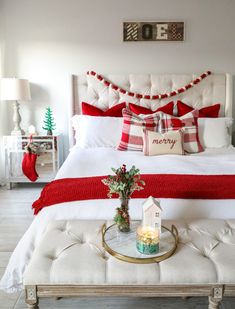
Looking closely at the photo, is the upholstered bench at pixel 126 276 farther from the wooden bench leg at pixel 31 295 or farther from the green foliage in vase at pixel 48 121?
the green foliage in vase at pixel 48 121

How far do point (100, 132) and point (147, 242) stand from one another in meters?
1.89

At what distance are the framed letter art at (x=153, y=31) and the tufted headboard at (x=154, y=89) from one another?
448 millimetres

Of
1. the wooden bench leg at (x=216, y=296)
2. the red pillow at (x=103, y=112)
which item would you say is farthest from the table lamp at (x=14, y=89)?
the wooden bench leg at (x=216, y=296)

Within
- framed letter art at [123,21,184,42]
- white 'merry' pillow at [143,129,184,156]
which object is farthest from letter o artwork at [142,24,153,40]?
white 'merry' pillow at [143,129,184,156]

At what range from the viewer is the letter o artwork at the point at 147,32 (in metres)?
3.43

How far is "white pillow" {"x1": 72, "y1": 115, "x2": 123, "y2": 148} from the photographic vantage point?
3.03 metres

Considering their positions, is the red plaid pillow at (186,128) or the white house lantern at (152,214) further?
the red plaid pillow at (186,128)

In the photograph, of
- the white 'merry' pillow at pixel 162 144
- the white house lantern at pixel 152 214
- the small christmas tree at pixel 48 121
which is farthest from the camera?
the small christmas tree at pixel 48 121

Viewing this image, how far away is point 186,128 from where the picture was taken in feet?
9.43

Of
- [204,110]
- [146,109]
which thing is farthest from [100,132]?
[204,110]

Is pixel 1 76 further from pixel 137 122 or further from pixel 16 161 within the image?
pixel 137 122

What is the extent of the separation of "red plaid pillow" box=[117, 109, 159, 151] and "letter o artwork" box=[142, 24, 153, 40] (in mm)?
1131

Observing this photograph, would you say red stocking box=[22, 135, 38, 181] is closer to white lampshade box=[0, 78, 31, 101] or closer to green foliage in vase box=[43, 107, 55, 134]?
green foliage in vase box=[43, 107, 55, 134]

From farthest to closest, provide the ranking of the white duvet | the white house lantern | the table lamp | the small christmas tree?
the small christmas tree
the table lamp
the white duvet
the white house lantern
